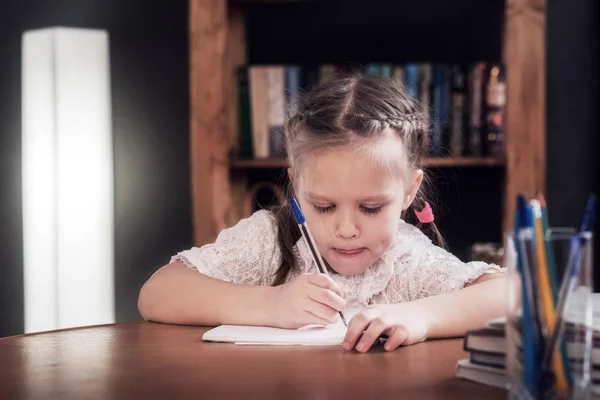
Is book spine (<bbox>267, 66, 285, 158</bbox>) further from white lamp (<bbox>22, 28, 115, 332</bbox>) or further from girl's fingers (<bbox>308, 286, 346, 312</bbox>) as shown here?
girl's fingers (<bbox>308, 286, 346, 312</bbox>)

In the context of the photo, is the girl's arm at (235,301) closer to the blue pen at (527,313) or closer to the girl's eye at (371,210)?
the girl's eye at (371,210)

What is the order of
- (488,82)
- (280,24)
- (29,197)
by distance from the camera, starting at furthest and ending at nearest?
(280,24)
(29,197)
(488,82)

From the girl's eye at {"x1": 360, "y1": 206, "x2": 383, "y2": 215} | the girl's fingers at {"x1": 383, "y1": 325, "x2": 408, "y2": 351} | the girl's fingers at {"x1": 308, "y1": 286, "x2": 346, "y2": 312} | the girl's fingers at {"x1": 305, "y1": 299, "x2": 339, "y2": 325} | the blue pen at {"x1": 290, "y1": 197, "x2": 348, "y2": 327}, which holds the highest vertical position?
the girl's eye at {"x1": 360, "y1": 206, "x2": 383, "y2": 215}

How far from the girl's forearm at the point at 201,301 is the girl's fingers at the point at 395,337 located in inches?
8.7

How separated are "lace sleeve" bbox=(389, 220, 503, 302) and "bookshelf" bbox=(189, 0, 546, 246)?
1099 millimetres

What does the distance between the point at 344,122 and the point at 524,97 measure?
1284mm

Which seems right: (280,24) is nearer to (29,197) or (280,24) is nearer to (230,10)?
(230,10)

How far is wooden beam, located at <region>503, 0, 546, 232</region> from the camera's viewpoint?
8.32 feet

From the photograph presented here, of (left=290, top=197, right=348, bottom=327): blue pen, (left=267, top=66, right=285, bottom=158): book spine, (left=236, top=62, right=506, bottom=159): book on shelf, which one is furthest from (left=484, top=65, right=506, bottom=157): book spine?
(left=290, top=197, right=348, bottom=327): blue pen

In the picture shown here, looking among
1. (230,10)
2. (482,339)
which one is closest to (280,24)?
(230,10)

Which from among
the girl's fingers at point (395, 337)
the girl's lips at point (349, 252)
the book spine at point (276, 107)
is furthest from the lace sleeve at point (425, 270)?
the book spine at point (276, 107)

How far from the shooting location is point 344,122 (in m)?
1.42

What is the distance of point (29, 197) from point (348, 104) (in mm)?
1675

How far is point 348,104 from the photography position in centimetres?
146
